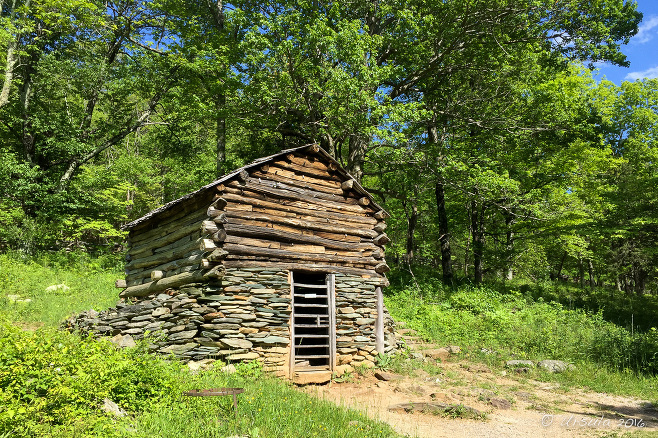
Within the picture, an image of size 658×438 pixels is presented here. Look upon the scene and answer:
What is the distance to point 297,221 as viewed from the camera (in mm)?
10406

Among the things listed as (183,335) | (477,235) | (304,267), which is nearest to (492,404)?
(304,267)

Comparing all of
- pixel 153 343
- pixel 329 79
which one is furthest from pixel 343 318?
pixel 329 79

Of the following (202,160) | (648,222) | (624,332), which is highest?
(202,160)

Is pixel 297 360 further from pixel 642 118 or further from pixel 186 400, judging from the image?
pixel 642 118

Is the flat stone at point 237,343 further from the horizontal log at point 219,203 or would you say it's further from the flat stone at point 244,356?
the horizontal log at point 219,203

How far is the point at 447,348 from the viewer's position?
12359 millimetres

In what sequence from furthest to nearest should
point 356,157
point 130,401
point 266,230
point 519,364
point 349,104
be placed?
point 356,157 < point 349,104 < point 519,364 < point 266,230 < point 130,401

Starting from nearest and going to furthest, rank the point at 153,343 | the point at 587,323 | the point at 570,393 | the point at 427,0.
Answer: the point at 153,343, the point at 570,393, the point at 587,323, the point at 427,0

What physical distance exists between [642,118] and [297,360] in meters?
27.6

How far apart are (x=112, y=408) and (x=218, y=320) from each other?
3.72 m

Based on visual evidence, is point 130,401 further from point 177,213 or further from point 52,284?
point 52,284

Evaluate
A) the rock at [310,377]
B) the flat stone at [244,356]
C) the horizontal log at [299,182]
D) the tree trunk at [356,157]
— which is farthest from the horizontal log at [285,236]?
the tree trunk at [356,157]

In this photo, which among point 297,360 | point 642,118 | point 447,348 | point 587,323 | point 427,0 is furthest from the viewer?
point 642,118

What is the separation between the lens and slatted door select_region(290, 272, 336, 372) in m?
9.94
